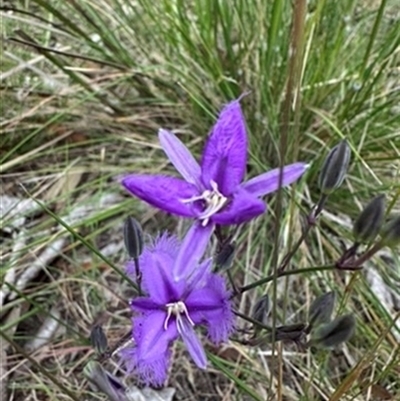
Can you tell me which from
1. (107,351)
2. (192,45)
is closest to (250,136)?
(192,45)

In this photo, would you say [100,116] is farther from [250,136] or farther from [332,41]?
[332,41]

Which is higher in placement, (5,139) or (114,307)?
(5,139)

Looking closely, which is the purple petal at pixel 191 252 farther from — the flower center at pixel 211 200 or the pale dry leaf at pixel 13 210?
the pale dry leaf at pixel 13 210

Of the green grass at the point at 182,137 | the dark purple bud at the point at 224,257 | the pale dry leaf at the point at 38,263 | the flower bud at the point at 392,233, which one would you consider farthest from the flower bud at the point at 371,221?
the pale dry leaf at the point at 38,263

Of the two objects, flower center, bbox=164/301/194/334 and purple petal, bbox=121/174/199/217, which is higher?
purple petal, bbox=121/174/199/217

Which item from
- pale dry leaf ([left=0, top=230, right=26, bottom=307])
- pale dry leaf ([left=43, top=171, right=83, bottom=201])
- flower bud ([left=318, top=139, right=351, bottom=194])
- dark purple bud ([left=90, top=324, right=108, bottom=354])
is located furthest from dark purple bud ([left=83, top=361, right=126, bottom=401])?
pale dry leaf ([left=43, top=171, right=83, bottom=201])

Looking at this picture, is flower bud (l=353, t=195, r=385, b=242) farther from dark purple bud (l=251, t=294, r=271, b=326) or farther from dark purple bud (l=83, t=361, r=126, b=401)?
dark purple bud (l=83, t=361, r=126, b=401)

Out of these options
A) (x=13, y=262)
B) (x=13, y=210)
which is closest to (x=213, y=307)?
(x=13, y=262)
